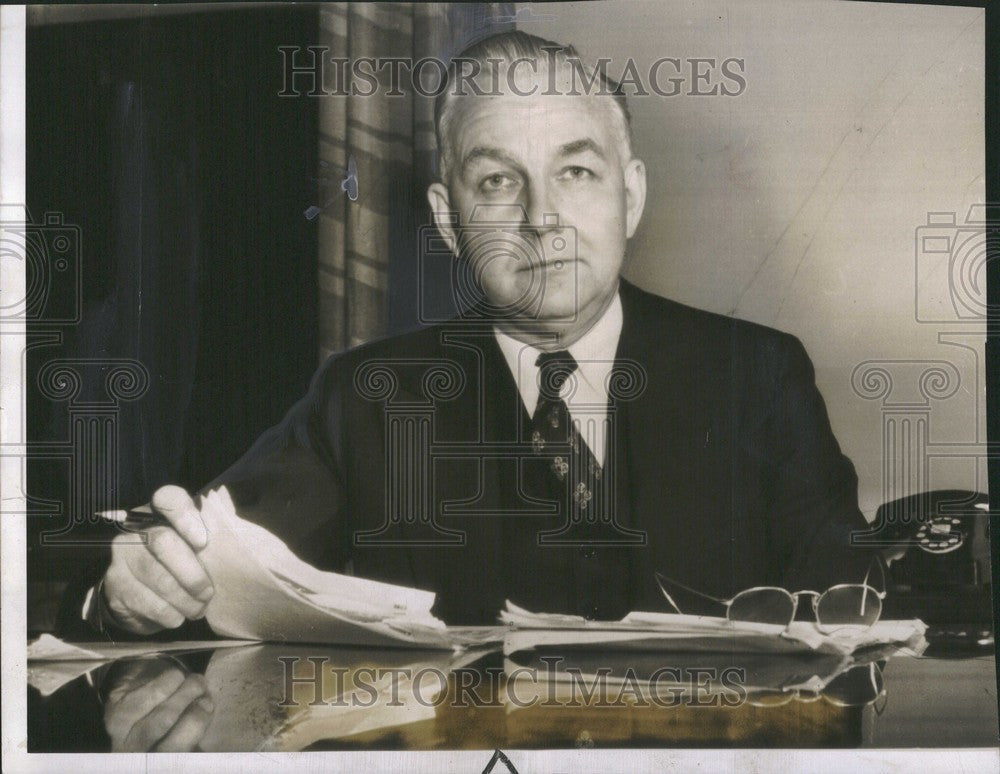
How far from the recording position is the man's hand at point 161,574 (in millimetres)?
3750

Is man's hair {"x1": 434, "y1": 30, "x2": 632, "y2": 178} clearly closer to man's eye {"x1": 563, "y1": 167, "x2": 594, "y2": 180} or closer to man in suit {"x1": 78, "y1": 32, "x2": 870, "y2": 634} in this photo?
man in suit {"x1": 78, "y1": 32, "x2": 870, "y2": 634}

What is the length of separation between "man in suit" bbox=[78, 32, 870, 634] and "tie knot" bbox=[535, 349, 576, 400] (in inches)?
1.4

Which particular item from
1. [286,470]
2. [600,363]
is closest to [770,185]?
[600,363]

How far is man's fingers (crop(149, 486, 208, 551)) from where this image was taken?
3750 millimetres

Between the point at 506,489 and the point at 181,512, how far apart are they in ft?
3.95

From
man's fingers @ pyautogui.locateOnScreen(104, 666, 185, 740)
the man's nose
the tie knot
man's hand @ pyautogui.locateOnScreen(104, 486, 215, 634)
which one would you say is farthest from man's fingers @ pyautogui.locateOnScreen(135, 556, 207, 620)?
the man's nose

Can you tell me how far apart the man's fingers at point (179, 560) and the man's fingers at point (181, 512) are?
3 centimetres

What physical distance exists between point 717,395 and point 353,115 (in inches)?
67.4

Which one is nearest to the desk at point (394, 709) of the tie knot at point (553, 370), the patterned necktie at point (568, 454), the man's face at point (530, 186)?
the patterned necktie at point (568, 454)

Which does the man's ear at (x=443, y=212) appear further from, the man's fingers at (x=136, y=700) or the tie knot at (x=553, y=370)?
the man's fingers at (x=136, y=700)

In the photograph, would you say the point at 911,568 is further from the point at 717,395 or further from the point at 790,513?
the point at 717,395

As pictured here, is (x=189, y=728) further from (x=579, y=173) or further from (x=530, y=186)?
(x=579, y=173)

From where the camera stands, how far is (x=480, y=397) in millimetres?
3783

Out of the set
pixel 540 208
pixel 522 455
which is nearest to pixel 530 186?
pixel 540 208
